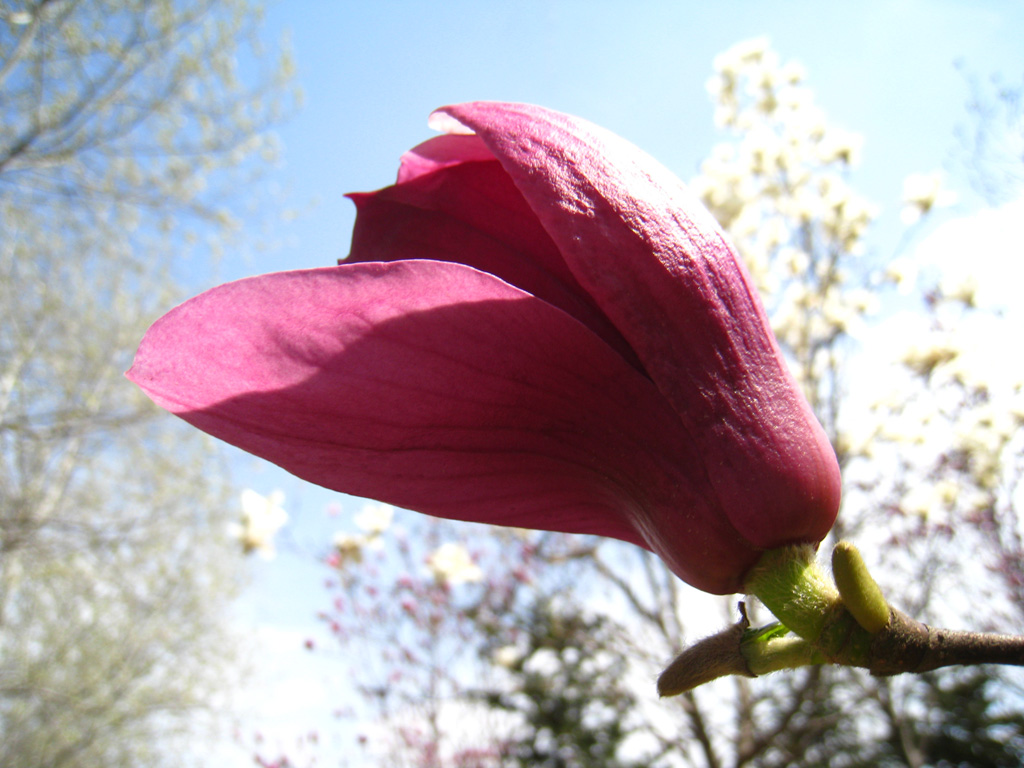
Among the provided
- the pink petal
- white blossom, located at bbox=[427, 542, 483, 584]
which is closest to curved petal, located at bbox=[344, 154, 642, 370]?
the pink petal

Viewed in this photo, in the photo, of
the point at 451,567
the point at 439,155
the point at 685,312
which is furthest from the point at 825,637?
the point at 451,567

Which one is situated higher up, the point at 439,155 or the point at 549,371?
the point at 439,155

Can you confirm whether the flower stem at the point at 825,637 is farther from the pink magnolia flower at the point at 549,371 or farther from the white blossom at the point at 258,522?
the white blossom at the point at 258,522

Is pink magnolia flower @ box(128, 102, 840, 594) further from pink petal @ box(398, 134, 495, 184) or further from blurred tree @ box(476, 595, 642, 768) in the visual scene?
blurred tree @ box(476, 595, 642, 768)

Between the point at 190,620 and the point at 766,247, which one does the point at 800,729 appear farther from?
the point at 190,620

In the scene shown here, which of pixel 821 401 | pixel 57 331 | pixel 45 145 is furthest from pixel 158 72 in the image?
pixel 821 401

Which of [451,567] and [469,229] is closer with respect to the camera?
[469,229]

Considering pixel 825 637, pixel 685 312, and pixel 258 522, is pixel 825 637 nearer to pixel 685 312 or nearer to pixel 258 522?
pixel 685 312
